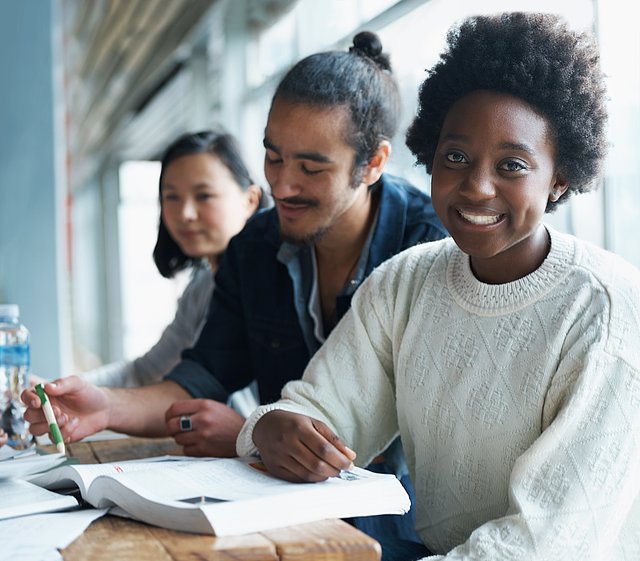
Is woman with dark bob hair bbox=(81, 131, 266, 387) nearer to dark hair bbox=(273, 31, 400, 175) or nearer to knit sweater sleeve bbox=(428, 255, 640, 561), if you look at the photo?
dark hair bbox=(273, 31, 400, 175)

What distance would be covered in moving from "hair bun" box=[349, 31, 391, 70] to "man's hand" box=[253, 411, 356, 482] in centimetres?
98

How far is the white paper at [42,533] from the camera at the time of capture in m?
1.00

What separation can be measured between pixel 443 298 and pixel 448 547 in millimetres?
385

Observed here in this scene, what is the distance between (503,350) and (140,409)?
0.84 metres

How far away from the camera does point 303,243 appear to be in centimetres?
191

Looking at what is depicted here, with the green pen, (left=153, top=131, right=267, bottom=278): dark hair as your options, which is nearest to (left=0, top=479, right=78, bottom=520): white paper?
the green pen

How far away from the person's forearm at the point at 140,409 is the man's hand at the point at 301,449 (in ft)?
1.82

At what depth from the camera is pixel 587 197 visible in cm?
202

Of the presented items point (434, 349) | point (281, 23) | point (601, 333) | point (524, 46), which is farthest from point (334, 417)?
point (281, 23)

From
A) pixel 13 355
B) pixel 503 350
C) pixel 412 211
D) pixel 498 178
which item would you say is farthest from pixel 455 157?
pixel 13 355

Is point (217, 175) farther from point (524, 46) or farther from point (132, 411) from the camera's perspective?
point (524, 46)

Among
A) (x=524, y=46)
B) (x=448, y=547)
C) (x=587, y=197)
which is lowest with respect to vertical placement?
(x=448, y=547)

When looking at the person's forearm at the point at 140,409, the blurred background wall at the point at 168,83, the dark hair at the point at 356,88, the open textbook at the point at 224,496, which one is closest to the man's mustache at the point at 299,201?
the dark hair at the point at 356,88

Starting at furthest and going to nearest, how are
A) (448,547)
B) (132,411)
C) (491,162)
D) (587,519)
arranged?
1. (132,411)
2. (448,547)
3. (491,162)
4. (587,519)
